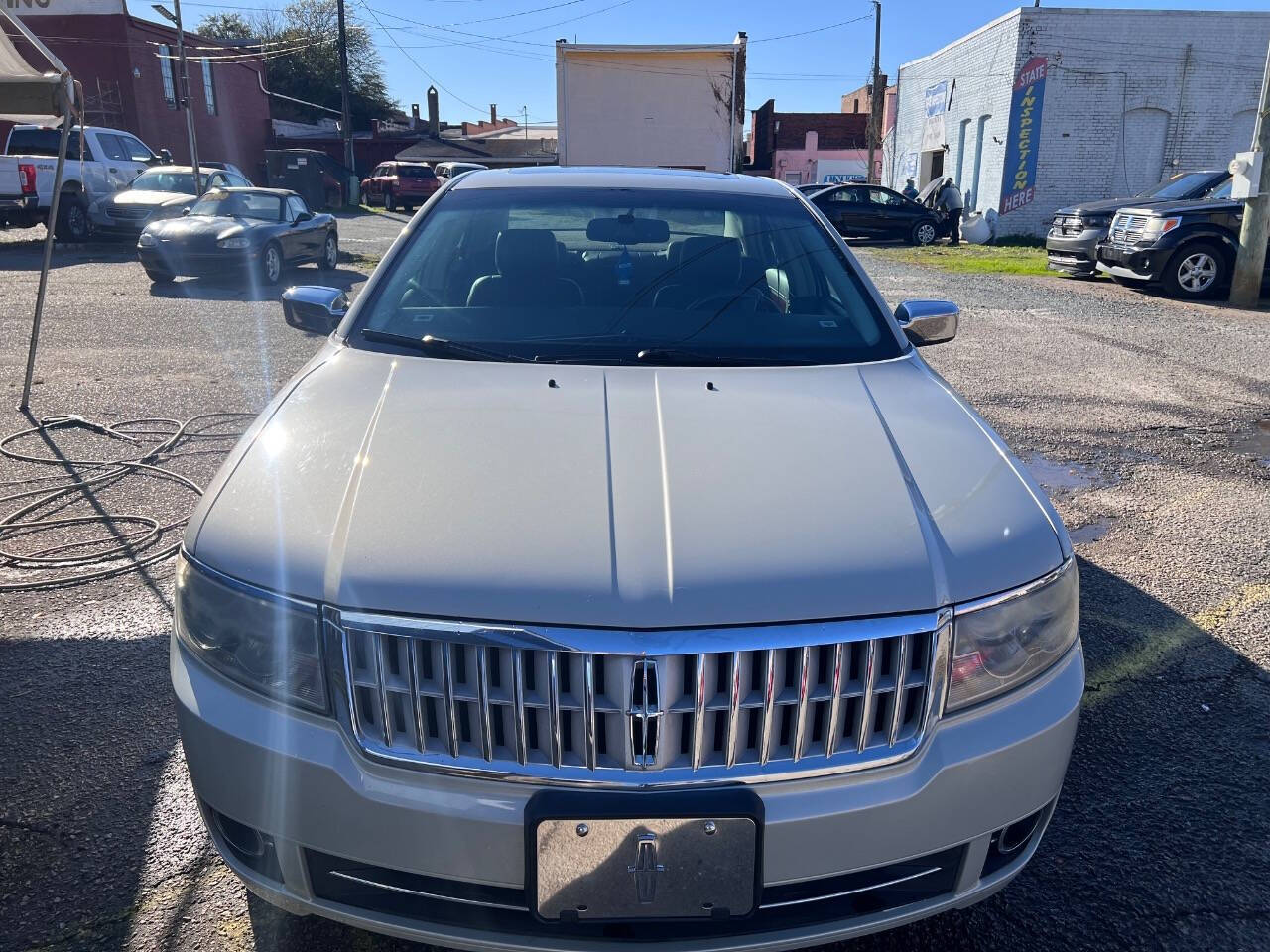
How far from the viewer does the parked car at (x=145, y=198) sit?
55.9ft

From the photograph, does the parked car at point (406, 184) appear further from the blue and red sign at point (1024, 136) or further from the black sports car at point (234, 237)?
the black sports car at point (234, 237)

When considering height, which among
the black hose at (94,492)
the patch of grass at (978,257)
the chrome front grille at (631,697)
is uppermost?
the chrome front grille at (631,697)

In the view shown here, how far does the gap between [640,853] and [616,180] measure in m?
2.71

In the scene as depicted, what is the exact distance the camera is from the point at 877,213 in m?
22.9

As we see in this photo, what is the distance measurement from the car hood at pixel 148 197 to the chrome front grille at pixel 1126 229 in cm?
1459

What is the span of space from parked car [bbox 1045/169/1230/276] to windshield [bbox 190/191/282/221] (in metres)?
11.8

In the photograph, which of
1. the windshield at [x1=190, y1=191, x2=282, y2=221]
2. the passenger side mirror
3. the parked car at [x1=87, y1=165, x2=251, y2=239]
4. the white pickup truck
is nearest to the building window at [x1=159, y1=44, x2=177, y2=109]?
the white pickup truck

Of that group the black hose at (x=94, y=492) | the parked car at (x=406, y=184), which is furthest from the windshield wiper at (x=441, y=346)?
the parked car at (x=406, y=184)

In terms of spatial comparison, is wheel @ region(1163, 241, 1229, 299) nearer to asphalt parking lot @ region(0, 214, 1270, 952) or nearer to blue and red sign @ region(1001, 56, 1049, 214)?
asphalt parking lot @ region(0, 214, 1270, 952)

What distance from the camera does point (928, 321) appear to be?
3.66 metres

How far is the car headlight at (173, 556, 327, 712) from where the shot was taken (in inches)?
73.4

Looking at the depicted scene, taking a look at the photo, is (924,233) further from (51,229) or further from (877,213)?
(51,229)

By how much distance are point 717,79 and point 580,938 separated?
10322 millimetres

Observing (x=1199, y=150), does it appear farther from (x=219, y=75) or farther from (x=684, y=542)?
(x=219, y=75)
